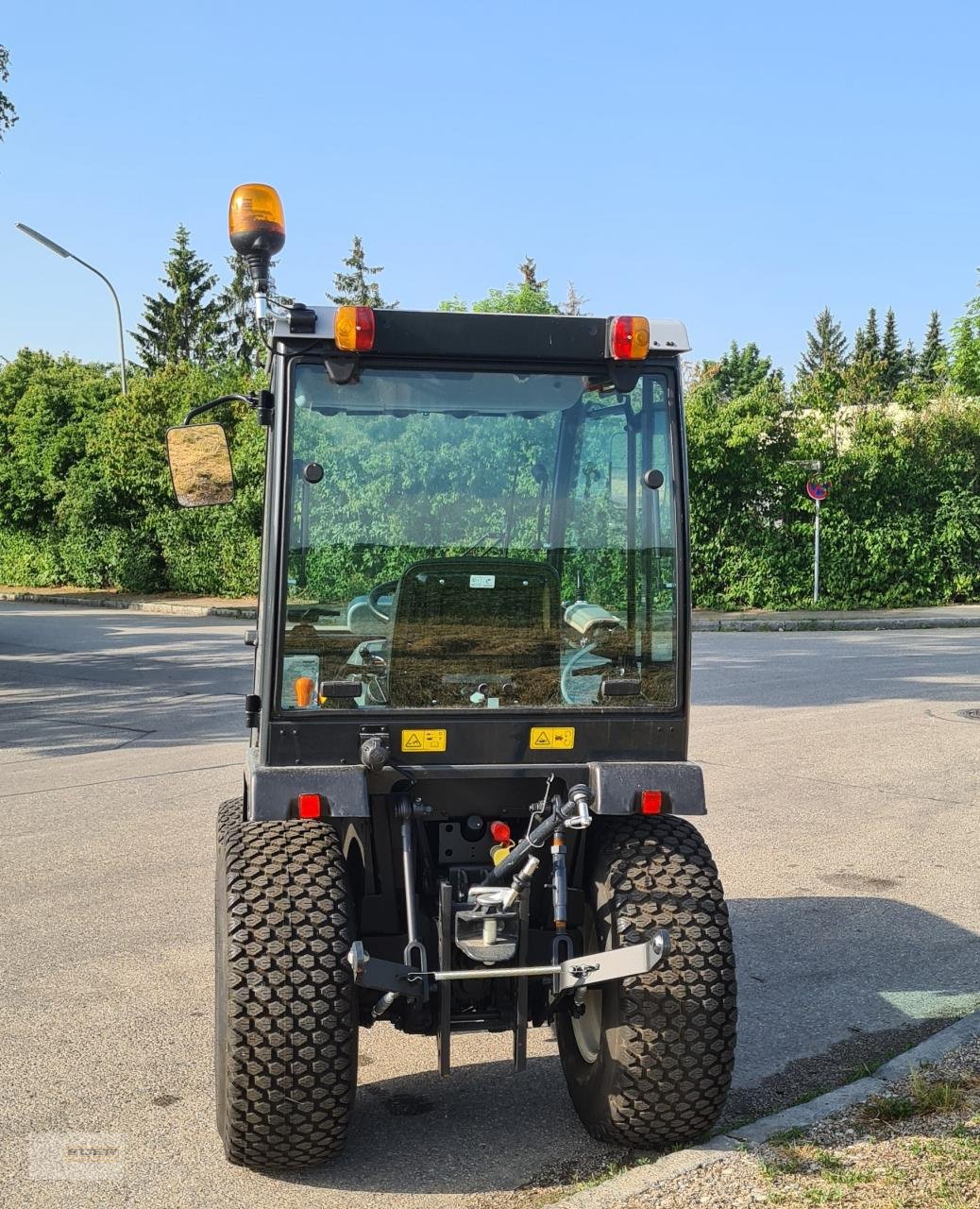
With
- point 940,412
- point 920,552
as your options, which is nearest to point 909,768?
point 920,552

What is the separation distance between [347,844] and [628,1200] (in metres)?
1.28

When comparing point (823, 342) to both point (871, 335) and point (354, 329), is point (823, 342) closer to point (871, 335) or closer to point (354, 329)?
point (871, 335)

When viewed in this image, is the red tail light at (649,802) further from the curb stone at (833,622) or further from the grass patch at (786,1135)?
the curb stone at (833,622)

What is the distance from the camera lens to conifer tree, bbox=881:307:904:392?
81.8 m

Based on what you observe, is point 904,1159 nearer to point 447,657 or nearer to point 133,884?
point 447,657

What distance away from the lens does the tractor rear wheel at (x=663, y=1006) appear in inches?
142

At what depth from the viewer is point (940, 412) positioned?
26.0m

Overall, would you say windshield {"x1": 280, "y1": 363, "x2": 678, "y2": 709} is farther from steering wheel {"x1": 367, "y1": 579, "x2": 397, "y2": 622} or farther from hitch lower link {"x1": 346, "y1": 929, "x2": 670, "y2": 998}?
hitch lower link {"x1": 346, "y1": 929, "x2": 670, "y2": 998}

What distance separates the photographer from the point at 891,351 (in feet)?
302

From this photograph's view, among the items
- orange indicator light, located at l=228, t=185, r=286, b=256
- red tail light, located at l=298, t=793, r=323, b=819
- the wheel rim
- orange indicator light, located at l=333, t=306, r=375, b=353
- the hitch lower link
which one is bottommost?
the wheel rim

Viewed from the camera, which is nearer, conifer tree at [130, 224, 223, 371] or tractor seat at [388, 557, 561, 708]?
tractor seat at [388, 557, 561, 708]

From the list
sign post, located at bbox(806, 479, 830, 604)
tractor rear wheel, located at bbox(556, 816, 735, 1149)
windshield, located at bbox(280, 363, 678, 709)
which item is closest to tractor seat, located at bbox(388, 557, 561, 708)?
windshield, located at bbox(280, 363, 678, 709)

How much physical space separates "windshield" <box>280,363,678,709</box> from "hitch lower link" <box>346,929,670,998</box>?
741mm

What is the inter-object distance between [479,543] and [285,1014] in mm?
1446
